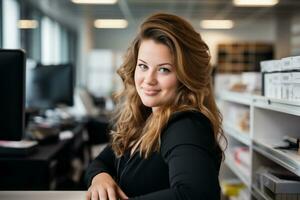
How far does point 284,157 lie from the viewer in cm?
143

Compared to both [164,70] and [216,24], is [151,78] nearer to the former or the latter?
[164,70]

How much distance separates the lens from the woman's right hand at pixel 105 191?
3.73 feet

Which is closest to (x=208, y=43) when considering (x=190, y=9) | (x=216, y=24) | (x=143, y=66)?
(x=190, y=9)

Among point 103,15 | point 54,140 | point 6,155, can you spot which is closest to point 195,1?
point 103,15

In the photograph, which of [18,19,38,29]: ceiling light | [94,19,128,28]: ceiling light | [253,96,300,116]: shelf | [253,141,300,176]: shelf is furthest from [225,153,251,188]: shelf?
[94,19,128,28]: ceiling light

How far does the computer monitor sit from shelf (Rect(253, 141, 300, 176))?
0.98 m

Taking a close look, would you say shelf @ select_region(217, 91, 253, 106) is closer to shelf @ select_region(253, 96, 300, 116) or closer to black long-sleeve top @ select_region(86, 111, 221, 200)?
shelf @ select_region(253, 96, 300, 116)

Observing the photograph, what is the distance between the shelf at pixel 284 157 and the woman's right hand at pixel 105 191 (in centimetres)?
62

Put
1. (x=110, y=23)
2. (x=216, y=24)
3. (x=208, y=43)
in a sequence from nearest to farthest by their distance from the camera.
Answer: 1. (x=208, y=43)
2. (x=216, y=24)
3. (x=110, y=23)

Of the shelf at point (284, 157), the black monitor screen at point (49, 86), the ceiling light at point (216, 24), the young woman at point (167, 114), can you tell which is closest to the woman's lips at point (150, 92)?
the young woman at point (167, 114)

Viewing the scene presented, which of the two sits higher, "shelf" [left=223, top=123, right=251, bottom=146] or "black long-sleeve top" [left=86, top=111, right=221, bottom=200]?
"black long-sleeve top" [left=86, top=111, right=221, bottom=200]

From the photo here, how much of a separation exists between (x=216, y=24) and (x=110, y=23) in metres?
2.80

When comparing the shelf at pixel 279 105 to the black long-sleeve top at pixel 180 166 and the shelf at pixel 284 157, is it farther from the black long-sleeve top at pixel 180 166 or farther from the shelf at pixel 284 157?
the black long-sleeve top at pixel 180 166

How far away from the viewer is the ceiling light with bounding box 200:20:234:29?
9.27 metres
